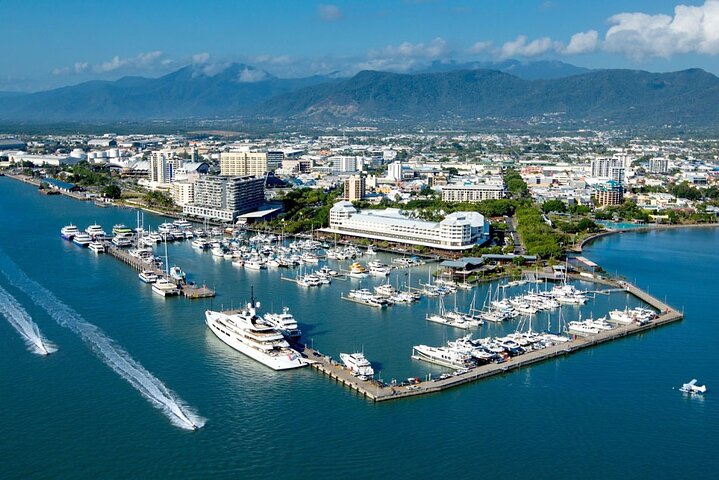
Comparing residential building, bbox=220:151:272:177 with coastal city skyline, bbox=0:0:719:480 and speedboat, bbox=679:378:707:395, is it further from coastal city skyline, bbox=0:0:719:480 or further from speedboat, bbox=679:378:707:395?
speedboat, bbox=679:378:707:395

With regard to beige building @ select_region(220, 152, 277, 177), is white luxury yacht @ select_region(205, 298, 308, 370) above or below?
below

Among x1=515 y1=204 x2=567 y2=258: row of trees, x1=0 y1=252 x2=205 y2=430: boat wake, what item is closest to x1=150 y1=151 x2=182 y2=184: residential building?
x1=515 y1=204 x2=567 y2=258: row of trees

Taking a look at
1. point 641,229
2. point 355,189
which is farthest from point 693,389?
point 355,189

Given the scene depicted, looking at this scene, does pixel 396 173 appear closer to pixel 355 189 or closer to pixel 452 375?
pixel 355 189

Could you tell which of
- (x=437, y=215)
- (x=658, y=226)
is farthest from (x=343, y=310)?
(x=658, y=226)

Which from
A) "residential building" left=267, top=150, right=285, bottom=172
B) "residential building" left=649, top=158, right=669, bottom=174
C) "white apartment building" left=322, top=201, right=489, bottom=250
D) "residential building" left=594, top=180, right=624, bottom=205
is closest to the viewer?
"white apartment building" left=322, top=201, right=489, bottom=250

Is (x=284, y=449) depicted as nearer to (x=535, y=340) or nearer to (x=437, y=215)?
(x=535, y=340)
